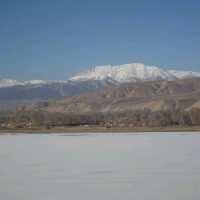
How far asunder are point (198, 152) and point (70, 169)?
886 centimetres

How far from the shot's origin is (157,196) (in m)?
13.9

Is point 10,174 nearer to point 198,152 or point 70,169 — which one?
point 70,169

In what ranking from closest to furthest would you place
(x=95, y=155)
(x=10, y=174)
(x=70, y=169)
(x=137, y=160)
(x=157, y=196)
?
1. (x=157, y=196)
2. (x=10, y=174)
3. (x=70, y=169)
4. (x=137, y=160)
5. (x=95, y=155)

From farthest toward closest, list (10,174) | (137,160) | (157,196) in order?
(137,160) < (10,174) < (157,196)

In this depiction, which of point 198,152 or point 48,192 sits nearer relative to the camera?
point 48,192

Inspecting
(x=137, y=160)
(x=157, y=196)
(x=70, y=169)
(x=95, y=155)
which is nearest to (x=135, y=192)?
(x=157, y=196)

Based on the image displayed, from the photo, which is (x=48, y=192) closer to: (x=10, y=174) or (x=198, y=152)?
(x=10, y=174)

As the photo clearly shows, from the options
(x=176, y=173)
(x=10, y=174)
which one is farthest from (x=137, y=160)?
(x=10, y=174)

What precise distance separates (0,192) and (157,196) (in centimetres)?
487

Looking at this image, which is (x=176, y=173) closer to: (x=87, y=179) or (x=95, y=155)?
(x=87, y=179)

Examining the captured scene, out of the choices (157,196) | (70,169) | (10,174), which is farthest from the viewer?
(70,169)

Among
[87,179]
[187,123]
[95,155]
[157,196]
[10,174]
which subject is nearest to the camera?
[157,196]

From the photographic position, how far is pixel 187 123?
7625cm

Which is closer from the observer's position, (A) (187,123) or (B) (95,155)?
(B) (95,155)
